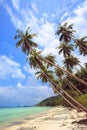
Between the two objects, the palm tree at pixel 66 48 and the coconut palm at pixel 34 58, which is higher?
the palm tree at pixel 66 48

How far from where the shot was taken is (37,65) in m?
37.2

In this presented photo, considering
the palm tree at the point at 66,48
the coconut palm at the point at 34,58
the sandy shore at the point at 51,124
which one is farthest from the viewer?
the palm tree at the point at 66,48

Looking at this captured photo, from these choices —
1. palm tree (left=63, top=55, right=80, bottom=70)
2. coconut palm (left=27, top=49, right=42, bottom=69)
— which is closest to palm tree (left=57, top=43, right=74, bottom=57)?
palm tree (left=63, top=55, right=80, bottom=70)

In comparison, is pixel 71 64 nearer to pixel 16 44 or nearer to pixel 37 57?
pixel 37 57

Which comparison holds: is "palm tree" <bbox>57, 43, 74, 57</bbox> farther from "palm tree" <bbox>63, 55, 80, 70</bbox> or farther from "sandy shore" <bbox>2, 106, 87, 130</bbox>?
"sandy shore" <bbox>2, 106, 87, 130</bbox>

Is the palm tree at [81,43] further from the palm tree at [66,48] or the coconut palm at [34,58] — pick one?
the coconut palm at [34,58]

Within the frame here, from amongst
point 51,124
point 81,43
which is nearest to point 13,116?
point 81,43

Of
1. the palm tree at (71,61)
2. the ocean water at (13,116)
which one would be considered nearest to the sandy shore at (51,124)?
the ocean water at (13,116)

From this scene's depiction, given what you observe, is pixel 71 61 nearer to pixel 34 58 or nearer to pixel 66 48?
pixel 66 48

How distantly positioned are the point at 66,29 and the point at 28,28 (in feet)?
23.6

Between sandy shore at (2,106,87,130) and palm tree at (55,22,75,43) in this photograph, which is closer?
sandy shore at (2,106,87,130)

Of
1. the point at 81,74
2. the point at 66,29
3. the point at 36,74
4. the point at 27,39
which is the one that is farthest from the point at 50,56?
the point at 81,74

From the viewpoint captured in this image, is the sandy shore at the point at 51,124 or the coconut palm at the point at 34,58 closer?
the sandy shore at the point at 51,124

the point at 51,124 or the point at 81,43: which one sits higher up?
the point at 81,43
